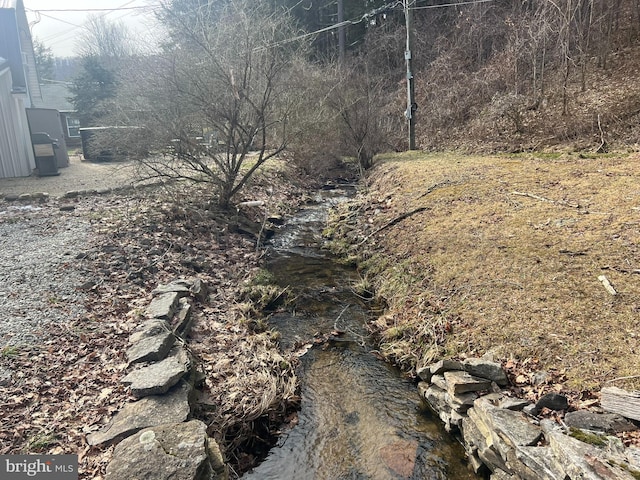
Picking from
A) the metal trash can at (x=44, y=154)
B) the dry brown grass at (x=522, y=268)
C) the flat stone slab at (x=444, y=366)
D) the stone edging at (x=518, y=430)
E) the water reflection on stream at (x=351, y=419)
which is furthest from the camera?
the metal trash can at (x=44, y=154)

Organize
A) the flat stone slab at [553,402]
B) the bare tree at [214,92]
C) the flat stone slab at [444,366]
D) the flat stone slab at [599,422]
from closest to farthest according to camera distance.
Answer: the flat stone slab at [599,422], the flat stone slab at [553,402], the flat stone slab at [444,366], the bare tree at [214,92]

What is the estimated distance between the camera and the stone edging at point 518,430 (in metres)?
2.90

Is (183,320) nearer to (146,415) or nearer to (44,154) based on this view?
(146,415)

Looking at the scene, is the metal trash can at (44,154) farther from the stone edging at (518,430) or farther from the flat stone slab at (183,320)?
the stone edging at (518,430)

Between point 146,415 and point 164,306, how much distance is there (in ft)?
6.85

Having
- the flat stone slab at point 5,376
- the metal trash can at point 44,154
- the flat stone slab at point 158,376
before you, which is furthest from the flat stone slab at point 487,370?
the metal trash can at point 44,154

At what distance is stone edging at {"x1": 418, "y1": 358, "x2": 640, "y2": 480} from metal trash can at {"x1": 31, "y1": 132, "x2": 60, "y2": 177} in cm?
1466

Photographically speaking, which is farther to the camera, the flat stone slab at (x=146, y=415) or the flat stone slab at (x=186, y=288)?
the flat stone slab at (x=186, y=288)

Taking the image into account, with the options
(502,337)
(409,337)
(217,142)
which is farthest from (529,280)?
(217,142)

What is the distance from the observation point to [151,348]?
446 cm

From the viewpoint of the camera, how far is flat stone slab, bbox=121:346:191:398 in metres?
3.88

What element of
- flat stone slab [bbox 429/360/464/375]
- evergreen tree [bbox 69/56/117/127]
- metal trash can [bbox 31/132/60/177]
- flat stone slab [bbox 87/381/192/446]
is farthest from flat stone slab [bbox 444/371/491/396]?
evergreen tree [bbox 69/56/117/127]

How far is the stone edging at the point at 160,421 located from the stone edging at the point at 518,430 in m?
2.22

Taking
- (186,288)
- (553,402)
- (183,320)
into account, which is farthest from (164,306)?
(553,402)
